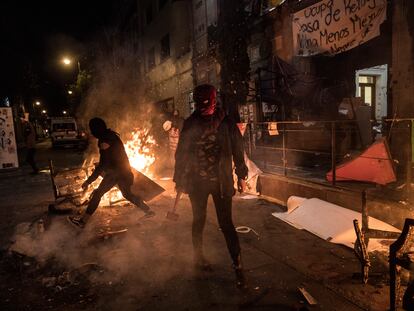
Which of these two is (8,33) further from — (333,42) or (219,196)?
(219,196)

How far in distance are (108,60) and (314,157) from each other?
95.5 feet

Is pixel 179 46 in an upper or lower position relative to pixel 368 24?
upper

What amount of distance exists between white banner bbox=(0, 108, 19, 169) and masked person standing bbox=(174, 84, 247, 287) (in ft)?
45.6

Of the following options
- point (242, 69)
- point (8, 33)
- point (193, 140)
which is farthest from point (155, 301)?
point (8, 33)

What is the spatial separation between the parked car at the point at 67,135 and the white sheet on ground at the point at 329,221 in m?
22.8

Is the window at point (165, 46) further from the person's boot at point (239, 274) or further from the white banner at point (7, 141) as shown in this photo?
the person's boot at point (239, 274)

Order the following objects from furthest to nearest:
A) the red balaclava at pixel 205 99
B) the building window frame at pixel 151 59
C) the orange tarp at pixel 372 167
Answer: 1. the building window frame at pixel 151 59
2. the orange tarp at pixel 372 167
3. the red balaclava at pixel 205 99

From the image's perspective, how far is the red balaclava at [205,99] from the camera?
400cm

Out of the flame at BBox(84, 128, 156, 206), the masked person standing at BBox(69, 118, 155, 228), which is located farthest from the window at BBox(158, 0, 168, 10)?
the masked person standing at BBox(69, 118, 155, 228)

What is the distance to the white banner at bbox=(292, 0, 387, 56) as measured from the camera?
300 inches

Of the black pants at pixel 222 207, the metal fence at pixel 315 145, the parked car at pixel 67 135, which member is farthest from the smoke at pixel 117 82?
the black pants at pixel 222 207

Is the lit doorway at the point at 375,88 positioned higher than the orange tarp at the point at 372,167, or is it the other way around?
the lit doorway at the point at 375,88

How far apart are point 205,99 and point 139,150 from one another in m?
6.67

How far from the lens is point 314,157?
9.83 metres
